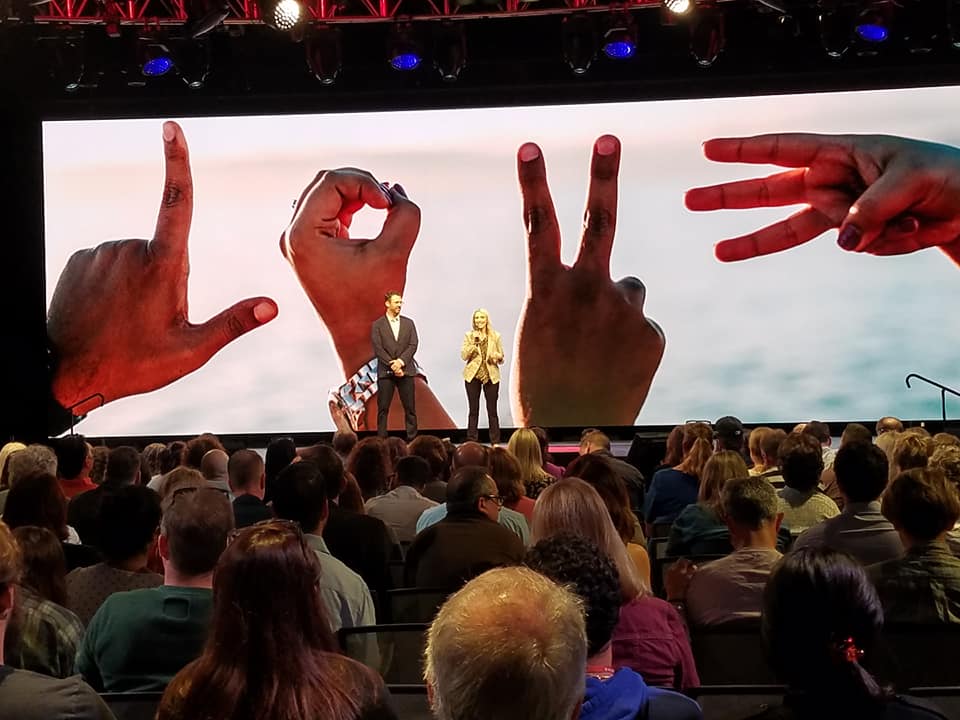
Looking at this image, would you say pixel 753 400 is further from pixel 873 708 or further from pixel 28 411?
pixel 873 708

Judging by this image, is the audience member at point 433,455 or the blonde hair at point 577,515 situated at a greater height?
the blonde hair at point 577,515

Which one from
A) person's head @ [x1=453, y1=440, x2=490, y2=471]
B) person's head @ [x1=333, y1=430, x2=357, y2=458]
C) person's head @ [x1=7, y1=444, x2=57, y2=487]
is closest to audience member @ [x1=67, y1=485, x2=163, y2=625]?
person's head @ [x1=7, y1=444, x2=57, y2=487]

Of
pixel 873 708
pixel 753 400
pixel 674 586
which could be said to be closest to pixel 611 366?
pixel 753 400

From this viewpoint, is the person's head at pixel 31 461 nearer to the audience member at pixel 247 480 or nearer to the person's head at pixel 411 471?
the audience member at pixel 247 480

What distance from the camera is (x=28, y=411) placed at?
11.2 metres

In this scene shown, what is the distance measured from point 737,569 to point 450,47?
6998 millimetres

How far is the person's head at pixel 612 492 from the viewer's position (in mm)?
3410

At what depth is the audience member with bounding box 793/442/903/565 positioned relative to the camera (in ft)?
11.2

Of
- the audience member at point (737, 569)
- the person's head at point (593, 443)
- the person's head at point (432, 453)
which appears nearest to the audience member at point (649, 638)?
the audience member at point (737, 569)

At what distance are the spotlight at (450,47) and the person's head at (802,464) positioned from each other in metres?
5.85

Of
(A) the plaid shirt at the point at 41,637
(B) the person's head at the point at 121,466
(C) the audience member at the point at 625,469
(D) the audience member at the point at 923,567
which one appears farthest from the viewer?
(C) the audience member at the point at 625,469

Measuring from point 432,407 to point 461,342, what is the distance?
69cm

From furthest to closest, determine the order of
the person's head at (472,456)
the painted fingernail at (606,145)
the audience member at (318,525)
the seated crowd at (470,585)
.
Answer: the painted fingernail at (606,145) < the person's head at (472,456) < the audience member at (318,525) < the seated crowd at (470,585)

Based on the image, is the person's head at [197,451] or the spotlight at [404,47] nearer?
the person's head at [197,451]
